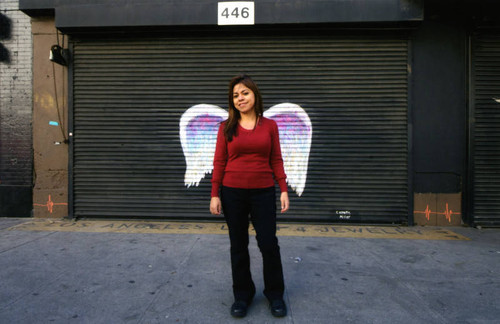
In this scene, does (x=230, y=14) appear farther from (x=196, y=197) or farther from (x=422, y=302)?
(x=422, y=302)

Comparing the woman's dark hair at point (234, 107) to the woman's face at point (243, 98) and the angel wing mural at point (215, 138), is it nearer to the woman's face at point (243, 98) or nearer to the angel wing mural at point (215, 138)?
the woman's face at point (243, 98)

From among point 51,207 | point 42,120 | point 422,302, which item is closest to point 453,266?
point 422,302

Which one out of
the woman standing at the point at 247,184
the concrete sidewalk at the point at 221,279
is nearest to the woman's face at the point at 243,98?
the woman standing at the point at 247,184

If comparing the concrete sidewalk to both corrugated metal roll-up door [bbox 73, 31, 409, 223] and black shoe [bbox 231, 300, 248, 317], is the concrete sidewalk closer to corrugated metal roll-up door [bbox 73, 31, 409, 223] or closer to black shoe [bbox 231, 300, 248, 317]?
black shoe [bbox 231, 300, 248, 317]

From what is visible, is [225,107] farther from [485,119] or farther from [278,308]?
[485,119]

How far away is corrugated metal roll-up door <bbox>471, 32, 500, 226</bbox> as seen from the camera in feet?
16.8

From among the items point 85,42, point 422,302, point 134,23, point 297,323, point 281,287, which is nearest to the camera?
point 297,323

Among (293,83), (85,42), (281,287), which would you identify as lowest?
(281,287)

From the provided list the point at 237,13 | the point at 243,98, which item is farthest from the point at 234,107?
the point at 237,13

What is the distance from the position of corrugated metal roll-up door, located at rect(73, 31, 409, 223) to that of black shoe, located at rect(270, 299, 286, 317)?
2928 mm

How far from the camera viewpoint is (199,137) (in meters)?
5.34

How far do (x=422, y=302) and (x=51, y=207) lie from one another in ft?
20.2

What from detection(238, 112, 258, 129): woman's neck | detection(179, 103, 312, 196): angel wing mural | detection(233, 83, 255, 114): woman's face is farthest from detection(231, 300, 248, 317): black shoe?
detection(179, 103, 312, 196): angel wing mural

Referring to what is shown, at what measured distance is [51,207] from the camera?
5.48m
